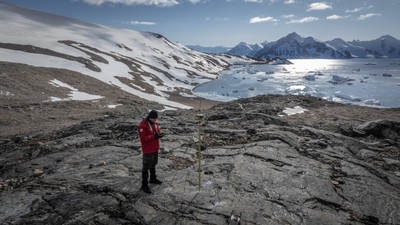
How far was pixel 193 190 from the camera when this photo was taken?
8781mm

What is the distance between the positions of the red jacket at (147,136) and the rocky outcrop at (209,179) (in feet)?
4.08

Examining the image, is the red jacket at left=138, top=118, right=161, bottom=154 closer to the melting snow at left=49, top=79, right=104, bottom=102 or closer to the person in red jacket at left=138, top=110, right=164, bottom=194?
the person in red jacket at left=138, top=110, right=164, bottom=194

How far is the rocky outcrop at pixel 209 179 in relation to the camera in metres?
7.67

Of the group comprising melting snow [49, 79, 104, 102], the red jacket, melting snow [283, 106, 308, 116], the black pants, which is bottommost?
melting snow [283, 106, 308, 116]

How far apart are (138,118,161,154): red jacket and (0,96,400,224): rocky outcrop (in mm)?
1245

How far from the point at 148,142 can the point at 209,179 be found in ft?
8.01

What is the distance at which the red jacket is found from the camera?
868cm

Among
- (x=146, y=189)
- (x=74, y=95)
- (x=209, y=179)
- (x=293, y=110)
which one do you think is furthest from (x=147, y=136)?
(x=74, y=95)

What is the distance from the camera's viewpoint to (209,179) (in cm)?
955

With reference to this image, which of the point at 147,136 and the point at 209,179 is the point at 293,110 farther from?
the point at 147,136

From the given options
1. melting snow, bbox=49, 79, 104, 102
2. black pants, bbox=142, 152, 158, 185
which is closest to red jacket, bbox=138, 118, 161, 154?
black pants, bbox=142, 152, 158, 185

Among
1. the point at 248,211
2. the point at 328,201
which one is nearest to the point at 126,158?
the point at 248,211

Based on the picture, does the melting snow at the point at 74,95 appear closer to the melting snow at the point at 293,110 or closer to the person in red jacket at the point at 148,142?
the melting snow at the point at 293,110

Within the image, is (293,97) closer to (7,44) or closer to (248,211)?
(248,211)
